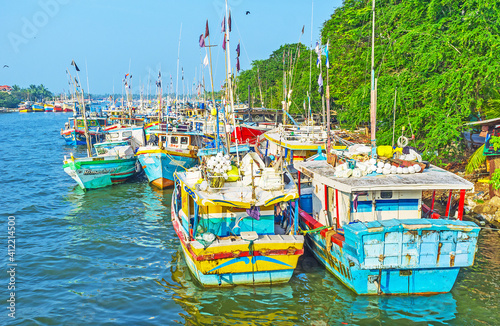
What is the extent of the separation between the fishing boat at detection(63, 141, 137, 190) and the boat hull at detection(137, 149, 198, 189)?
1374mm

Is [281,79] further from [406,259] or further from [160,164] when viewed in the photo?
[406,259]

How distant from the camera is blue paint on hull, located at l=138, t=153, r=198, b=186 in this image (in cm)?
2497

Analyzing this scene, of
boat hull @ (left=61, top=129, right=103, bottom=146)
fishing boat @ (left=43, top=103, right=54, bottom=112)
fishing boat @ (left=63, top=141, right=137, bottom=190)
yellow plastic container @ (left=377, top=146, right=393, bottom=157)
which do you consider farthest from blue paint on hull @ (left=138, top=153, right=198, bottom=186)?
fishing boat @ (left=43, top=103, right=54, bottom=112)

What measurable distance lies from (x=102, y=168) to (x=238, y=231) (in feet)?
52.1

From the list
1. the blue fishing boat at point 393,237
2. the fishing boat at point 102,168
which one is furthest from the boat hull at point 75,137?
the blue fishing boat at point 393,237

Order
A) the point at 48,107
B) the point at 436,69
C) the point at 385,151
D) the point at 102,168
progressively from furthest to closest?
the point at 48,107 → the point at 102,168 → the point at 436,69 → the point at 385,151

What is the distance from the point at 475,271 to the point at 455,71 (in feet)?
30.0

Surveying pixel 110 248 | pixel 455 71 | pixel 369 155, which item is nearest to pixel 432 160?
pixel 455 71

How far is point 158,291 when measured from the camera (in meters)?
12.1

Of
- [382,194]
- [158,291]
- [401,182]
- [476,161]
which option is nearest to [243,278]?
[158,291]

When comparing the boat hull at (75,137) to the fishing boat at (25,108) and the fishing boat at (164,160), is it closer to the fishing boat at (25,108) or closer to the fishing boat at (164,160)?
the fishing boat at (164,160)

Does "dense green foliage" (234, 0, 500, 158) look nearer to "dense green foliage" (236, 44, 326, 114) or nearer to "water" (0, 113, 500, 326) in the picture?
"water" (0, 113, 500, 326)

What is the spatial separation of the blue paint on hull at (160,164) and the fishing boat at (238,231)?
12.4m

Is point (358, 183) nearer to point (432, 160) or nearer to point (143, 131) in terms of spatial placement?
point (432, 160)
